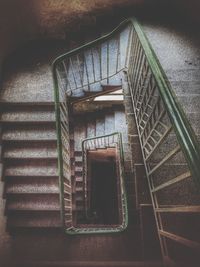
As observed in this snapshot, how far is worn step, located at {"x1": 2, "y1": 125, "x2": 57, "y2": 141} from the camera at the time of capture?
405cm

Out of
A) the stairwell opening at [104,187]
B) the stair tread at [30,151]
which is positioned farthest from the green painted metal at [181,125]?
the stairwell opening at [104,187]

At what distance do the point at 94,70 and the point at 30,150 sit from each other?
1867 mm

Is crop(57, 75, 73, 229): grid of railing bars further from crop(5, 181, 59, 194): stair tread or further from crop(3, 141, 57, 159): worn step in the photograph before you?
crop(3, 141, 57, 159): worn step

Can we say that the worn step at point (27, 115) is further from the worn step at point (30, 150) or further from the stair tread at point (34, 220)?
the stair tread at point (34, 220)

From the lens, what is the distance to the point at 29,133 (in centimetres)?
411

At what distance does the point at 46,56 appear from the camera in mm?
5215

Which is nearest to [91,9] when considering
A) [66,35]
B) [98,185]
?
[66,35]

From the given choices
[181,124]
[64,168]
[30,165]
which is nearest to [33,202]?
[30,165]

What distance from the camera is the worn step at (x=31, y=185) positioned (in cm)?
387

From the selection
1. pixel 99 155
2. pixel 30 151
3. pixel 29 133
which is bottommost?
pixel 30 151

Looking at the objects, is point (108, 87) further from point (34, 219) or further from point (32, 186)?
point (34, 219)

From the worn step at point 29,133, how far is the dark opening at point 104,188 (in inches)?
161

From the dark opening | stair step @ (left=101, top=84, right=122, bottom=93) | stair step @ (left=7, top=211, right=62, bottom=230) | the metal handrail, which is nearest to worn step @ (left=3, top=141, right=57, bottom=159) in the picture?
stair step @ (left=7, top=211, right=62, bottom=230)

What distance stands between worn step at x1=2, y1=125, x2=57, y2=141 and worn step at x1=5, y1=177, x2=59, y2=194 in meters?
0.66
